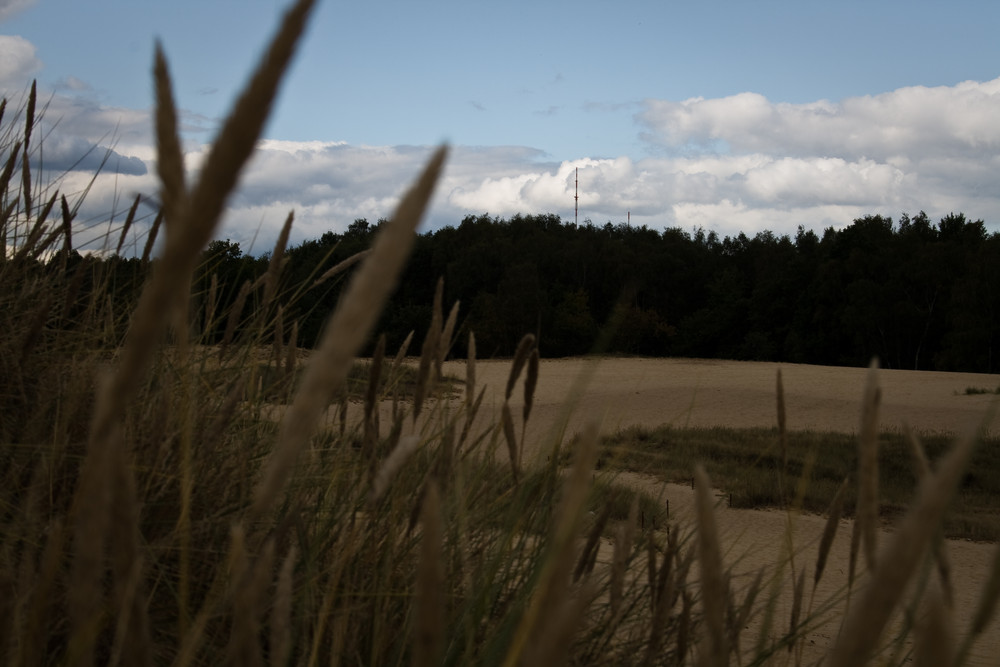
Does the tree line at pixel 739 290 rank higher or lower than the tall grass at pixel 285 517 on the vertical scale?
higher

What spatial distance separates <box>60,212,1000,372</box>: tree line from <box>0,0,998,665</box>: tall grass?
25276mm

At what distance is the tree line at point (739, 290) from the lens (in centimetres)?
3028

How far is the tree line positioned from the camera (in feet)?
99.3

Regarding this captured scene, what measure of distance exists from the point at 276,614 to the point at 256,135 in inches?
17.9

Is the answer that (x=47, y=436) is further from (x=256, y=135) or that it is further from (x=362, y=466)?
(x=256, y=135)

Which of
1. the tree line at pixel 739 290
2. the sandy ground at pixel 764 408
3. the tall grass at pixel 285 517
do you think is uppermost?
the tree line at pixel 739 290

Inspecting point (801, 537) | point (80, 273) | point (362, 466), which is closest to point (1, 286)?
point (80, 273)

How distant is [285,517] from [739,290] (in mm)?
39216

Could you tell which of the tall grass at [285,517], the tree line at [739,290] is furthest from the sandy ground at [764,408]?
the tree line at [739,290]

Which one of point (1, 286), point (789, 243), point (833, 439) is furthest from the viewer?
point (789, 243)

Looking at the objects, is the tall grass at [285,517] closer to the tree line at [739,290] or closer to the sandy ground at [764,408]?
the sandy ground at [764,408]

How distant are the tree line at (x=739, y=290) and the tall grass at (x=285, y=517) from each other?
82.9 ft

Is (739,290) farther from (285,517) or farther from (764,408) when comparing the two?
(285,517)

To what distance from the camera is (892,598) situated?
41 cm
